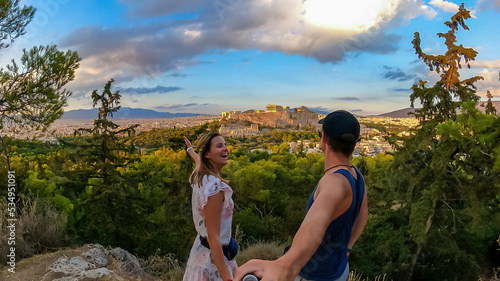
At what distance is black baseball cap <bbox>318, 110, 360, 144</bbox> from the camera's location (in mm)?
1613

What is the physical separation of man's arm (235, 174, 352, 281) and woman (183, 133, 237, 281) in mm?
1180

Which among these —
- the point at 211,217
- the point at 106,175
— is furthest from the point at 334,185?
the point at 106,175

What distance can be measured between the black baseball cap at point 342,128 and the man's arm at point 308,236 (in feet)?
0.91

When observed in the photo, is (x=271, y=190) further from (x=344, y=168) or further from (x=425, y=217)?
(x=344, y=168)

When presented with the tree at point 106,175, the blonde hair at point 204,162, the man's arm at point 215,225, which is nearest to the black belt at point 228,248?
the man's arm at point 215,225

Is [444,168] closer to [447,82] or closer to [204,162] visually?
[447,82]

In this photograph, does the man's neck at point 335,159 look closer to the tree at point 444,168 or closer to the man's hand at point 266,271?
the man's hand at point 266,271

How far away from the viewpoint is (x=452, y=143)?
→ 1246 cm

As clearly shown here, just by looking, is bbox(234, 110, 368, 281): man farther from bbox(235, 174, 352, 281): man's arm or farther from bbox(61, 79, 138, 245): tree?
bbox(61, 79, 138, 245): tree

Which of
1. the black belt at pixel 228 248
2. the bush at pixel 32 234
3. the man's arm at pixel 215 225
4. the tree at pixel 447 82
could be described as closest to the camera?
the man's arm at pixel 215 225

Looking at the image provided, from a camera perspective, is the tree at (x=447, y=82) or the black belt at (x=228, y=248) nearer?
the black belt at (x=228, y=248)

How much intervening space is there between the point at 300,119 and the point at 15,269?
13115cm

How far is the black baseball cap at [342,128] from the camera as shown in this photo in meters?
1.61

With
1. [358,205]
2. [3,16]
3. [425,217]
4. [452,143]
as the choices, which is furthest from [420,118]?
[3,16]
